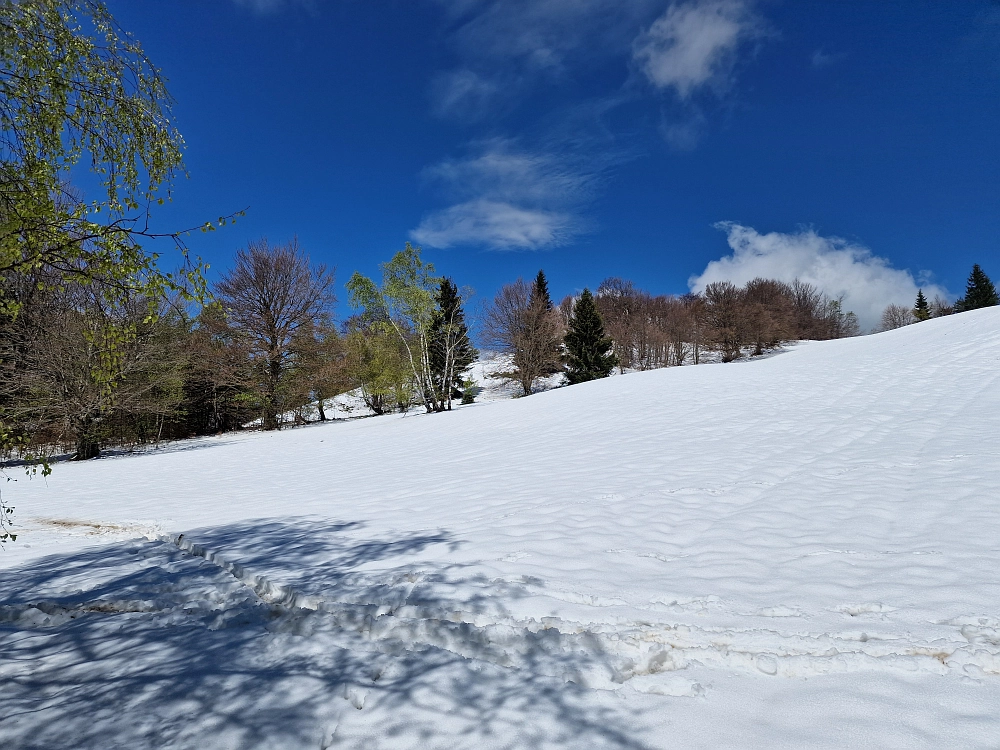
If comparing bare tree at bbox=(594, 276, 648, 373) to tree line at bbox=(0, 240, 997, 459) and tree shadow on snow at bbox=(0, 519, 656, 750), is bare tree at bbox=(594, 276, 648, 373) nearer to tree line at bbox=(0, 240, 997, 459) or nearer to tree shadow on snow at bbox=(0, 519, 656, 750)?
tree line at bbox=(0, 240, 997, 459)

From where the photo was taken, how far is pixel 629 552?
13.1 ft

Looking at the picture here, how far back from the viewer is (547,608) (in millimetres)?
3014

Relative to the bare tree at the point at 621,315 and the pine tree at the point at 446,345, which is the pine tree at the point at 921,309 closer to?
the bare tree at the point at 621,315

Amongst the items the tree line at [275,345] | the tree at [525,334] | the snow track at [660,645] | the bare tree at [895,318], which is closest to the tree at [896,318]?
the bare tree at [895,318]

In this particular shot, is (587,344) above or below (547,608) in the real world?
above

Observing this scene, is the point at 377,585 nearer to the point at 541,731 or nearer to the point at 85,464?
the point at 541,731

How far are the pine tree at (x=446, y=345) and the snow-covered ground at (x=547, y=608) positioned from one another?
16141 mm

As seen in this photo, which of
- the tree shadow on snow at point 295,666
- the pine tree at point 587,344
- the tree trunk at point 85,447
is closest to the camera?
the tree shadow on snow at point 295,666

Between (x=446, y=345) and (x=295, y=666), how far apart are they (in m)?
22.3

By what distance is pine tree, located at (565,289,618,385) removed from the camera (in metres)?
32.5

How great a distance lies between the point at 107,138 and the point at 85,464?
15.7m

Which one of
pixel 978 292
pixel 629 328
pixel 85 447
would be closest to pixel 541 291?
pixel 629 328

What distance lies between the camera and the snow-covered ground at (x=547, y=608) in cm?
197

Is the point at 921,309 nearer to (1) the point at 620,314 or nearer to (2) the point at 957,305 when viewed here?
(2) the point at 957,305
